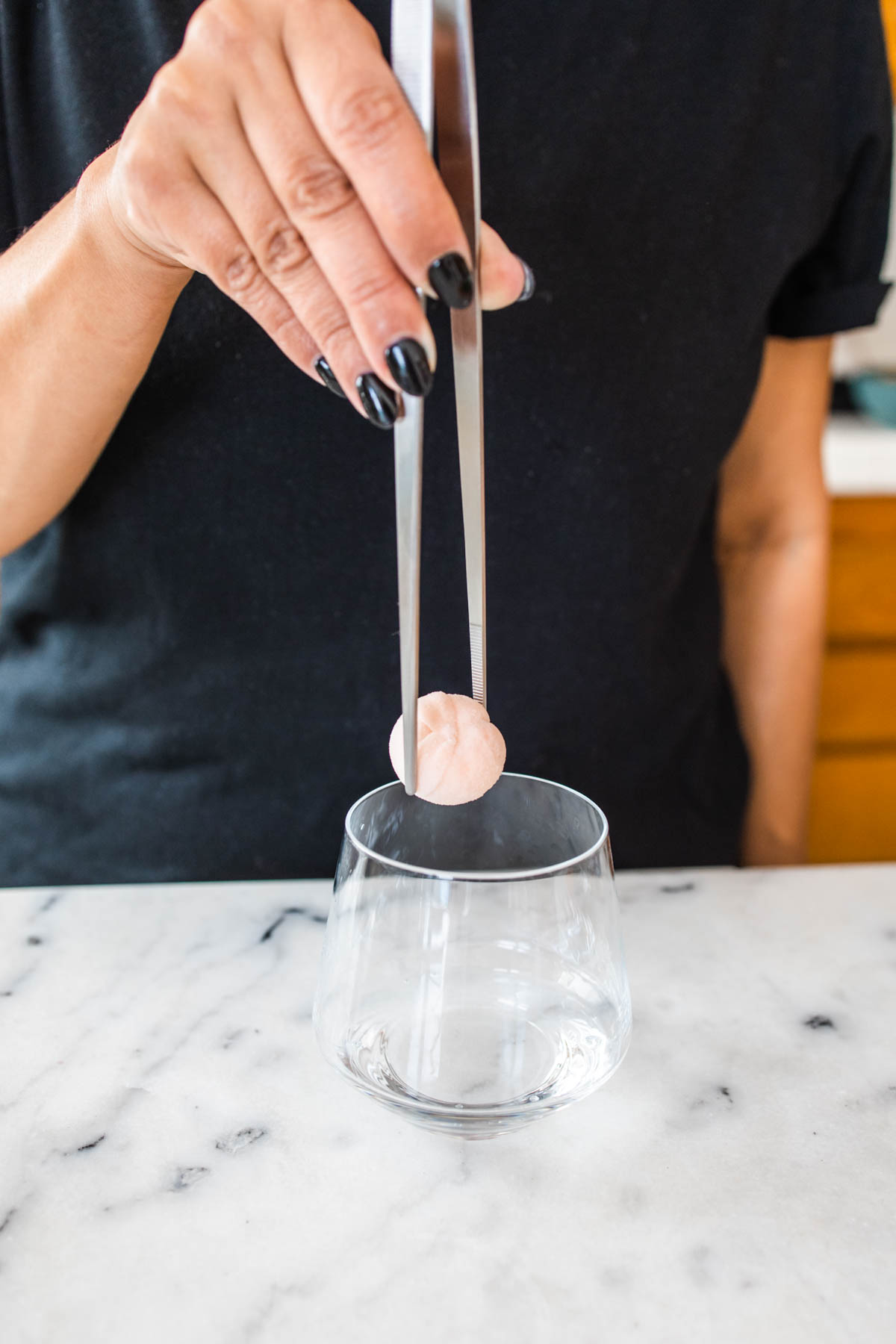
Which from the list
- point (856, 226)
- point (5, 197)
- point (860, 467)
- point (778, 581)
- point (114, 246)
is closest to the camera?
point (114, 246)

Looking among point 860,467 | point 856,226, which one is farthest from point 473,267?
point 860,467

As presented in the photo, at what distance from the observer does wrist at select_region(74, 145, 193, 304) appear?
1.45ft

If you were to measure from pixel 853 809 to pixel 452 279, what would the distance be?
1104mm

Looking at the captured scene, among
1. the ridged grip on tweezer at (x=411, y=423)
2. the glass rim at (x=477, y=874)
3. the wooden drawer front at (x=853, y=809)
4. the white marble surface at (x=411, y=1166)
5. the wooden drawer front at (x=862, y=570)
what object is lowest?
the wooden drawer front at (x=853, y=809)

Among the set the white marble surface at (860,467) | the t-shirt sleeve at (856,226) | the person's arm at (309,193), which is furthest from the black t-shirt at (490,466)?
the white marble surface at (860,467)

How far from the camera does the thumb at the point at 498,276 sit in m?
0.36

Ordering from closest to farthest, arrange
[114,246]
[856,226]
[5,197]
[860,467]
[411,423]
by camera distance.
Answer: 1. [411,423]
2. [114,246]
3. [5,197]
4. [856,226]
5. [860,467]

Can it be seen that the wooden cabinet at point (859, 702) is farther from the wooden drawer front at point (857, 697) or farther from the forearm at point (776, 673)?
the forearm at point (776, 673)

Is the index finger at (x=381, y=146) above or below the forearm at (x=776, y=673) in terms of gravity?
above

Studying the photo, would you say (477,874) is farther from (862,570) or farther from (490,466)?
(862,570)

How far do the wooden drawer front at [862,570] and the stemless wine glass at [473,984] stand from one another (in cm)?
92

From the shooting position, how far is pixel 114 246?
18.0 inches

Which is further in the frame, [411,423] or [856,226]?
[856,226]

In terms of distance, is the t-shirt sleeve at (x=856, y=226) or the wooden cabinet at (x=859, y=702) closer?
the t-shirt sleeve at (x=856, y=226)
